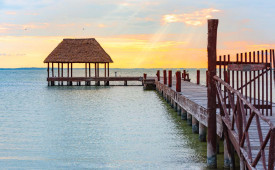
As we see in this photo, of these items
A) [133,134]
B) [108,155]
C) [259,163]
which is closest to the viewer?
[259,163]

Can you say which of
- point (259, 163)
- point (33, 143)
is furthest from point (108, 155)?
point (259, 163)

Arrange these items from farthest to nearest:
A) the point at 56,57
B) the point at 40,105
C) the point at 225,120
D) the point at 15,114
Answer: the point at 56,57, the point at 40,105, the point at 15,114, the point at 225,120

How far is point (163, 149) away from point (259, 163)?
17.9 ft

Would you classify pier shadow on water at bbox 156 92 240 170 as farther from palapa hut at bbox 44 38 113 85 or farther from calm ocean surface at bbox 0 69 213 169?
palapa hut at bbox 44 38 113 85

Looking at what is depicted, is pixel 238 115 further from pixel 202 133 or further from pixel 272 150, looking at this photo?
pixel 202 133

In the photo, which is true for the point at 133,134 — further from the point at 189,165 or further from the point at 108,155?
the point at 189,165

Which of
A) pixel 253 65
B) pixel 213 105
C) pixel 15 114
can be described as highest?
pixel 253 65

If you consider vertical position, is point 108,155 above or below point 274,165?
below

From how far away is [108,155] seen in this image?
35.4ft

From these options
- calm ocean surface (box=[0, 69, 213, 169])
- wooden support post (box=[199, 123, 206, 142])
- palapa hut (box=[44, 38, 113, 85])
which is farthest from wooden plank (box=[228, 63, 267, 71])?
palapa hut (box=[44, 38, 113, 85])

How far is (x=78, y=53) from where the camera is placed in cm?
4478

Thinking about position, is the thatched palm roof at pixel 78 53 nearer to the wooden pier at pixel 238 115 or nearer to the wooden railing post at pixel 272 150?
the wooden pier at pixel 238 115

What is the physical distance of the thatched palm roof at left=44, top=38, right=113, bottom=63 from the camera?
4400 centimetres

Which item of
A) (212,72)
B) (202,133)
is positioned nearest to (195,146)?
(202,133)
